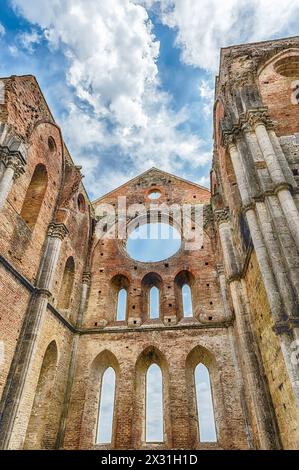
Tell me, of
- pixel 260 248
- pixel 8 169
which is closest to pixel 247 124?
pixel 260 248

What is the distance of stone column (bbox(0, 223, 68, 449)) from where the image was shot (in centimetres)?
721

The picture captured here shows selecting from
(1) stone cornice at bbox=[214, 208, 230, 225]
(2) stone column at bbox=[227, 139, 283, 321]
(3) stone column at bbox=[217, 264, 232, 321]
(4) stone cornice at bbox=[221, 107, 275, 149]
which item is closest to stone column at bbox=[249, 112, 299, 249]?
(4) stone cornice at bbox=[221, 107, 275, 149]

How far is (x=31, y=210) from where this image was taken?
10.4 m

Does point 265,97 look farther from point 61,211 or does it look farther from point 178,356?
point 178,356

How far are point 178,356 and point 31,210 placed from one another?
7.25 meters

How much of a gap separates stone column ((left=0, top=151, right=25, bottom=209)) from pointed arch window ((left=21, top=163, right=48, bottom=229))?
2.25 meters

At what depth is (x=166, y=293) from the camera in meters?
12.8

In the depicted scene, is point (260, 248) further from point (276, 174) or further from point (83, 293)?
point (83, 293)

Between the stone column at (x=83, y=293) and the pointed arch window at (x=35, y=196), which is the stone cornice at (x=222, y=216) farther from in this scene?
the pointed arch window at (x=35, y=196)

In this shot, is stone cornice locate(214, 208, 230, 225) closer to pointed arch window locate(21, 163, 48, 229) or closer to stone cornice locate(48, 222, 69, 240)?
stone cornice locate(48, 222, 69, 240)

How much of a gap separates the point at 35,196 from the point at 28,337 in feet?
15.7

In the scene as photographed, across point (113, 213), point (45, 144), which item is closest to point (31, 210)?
point (45, 144)
